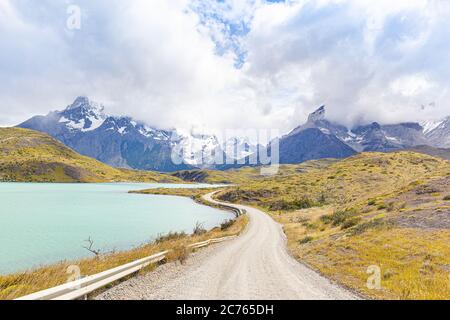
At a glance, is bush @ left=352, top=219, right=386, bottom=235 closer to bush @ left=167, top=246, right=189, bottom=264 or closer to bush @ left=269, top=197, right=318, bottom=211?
bush @ left=167, top=246, right=189, bottom=264

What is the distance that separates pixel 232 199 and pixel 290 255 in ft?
305

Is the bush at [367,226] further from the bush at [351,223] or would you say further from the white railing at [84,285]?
the white railing at [84,285]

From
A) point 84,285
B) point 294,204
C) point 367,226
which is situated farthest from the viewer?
point 294,204

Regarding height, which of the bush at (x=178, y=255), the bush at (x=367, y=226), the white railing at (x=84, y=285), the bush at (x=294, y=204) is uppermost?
the white railing at (x=84, y=285)

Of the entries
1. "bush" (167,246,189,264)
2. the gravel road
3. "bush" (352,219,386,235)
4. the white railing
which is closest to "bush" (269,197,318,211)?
"bush" (352,219,386,235)

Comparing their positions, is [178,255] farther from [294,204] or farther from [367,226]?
[294,204]

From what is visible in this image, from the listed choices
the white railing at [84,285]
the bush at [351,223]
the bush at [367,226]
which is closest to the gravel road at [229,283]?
the white railing at [84,285]

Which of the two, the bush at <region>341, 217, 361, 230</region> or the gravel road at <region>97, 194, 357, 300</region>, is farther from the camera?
the bush at <region>341, 217, 361, 230</region>

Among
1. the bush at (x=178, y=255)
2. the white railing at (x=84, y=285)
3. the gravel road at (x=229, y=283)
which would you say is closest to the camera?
the white railing at (x=84, y=285)

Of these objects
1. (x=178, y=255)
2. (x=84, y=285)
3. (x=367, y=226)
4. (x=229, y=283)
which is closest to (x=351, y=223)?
(x=367, y=226)

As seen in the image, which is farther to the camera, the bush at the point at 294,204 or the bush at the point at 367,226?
the bush at the point at 294,204

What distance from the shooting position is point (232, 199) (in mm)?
116188

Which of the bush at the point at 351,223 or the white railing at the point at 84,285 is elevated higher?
the white railing at the point at 84,285

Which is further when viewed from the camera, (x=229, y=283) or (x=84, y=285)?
(x=229, y=283)
